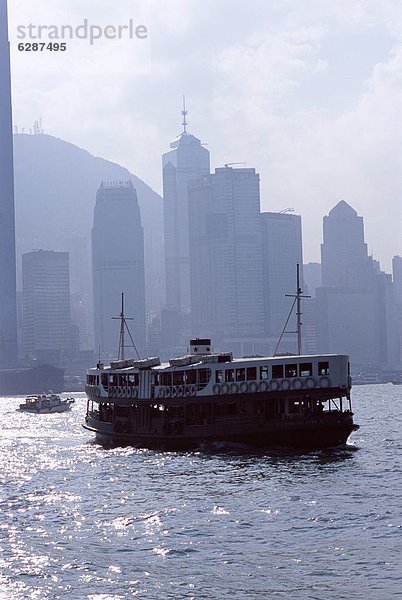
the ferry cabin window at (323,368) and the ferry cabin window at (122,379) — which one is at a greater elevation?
the ferry cabin window at (323,368)

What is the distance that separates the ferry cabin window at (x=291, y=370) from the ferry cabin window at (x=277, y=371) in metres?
0.37

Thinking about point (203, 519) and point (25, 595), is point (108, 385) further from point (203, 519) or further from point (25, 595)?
point (25, 595)

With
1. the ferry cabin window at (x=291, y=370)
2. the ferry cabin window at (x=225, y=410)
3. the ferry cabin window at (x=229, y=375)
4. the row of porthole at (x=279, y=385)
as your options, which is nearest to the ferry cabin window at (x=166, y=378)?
the ferry cabin window at (x=225, y=410)

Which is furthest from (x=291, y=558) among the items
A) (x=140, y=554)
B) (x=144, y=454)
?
(x=144, y=454)

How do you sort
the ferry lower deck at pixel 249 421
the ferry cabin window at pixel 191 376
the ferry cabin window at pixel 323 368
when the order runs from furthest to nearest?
the ferry cabin window at pixel 191 376
the ferry cabin window at pixel 323 368
the ferry lower deck at pixel 249 421

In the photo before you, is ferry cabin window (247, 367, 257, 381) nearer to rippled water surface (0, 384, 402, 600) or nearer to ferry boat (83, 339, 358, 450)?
ferry boat (83, 339, 358, 450)

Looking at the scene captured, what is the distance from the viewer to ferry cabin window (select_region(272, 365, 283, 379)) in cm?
6688

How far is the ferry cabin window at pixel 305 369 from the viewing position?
66375 millimetres

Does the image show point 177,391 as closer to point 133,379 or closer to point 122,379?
point 133,379

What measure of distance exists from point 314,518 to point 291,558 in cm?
774

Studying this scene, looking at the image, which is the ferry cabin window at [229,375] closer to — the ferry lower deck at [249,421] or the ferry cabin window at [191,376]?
the ferry lower deck at [249,421]

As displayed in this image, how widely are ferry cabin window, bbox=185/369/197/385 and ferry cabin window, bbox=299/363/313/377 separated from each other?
8519mm

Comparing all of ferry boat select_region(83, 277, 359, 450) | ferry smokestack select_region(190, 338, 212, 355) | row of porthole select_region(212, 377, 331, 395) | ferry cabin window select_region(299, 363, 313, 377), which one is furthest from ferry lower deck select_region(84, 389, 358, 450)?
ferry smokestack select_region(190, 338, 212, 355)

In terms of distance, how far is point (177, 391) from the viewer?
71.3m
